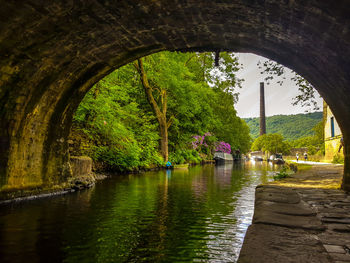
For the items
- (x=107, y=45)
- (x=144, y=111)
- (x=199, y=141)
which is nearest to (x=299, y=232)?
(x=107, y=45)

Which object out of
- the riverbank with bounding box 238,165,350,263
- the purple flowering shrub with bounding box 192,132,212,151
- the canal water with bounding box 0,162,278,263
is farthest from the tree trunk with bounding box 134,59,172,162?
the riverbank with bounding box 238,165,350,263

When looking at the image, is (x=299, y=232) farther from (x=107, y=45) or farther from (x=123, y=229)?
(x=107, y=45)

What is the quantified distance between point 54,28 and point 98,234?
3907mm

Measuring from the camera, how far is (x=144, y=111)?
26969 mm

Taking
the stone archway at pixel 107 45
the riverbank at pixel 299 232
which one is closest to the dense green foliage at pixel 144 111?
the stone archway at pixel 107 45

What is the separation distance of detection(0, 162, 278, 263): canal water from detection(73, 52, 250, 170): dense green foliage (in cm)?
716

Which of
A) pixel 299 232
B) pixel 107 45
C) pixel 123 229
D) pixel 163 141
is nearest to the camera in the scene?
pixel 299 232

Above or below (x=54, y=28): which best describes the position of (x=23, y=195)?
below

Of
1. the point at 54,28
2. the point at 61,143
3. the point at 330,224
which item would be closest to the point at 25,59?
the point at 54,28

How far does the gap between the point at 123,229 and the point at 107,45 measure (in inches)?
164

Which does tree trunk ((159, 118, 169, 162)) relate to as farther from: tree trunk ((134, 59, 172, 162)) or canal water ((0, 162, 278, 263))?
canal water ((0, 162, 278, 263))

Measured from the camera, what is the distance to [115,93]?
52.2 ft

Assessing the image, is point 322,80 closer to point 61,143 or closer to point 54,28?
point 54,28

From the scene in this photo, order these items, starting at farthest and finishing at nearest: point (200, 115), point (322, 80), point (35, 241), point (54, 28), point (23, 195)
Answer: point (200, 115) < point (23, 195) < point (322, 80) < point (54, 28) < point (35, 241)
